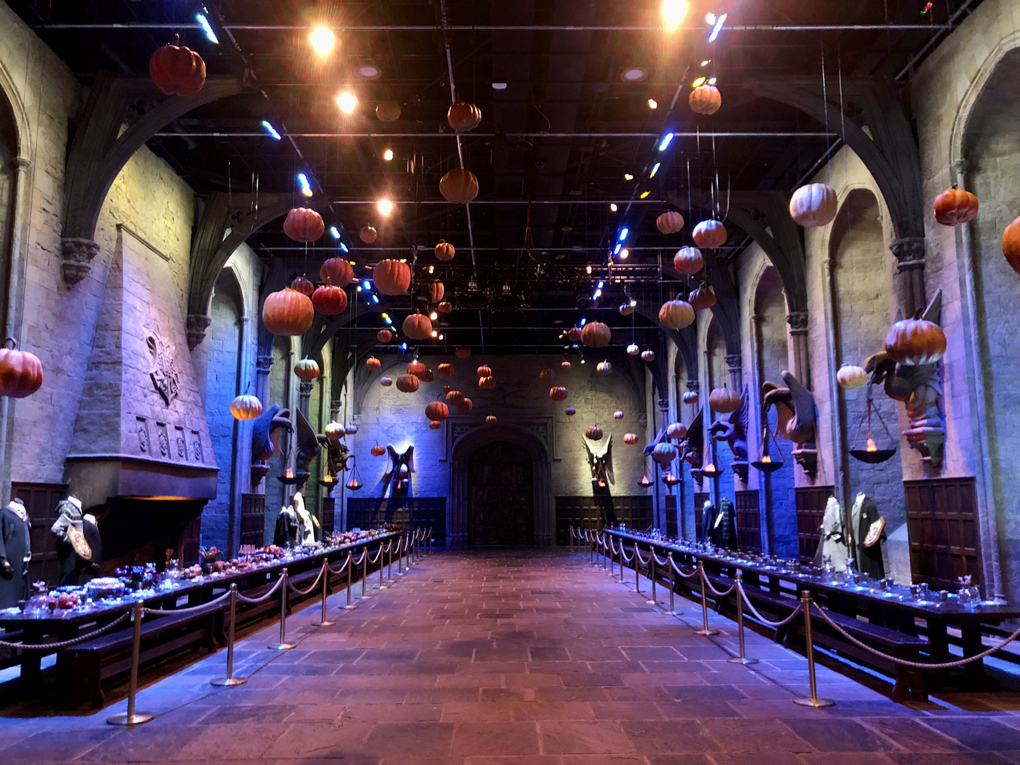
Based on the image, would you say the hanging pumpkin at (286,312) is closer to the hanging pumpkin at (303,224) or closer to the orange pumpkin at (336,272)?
the hanging pumpkin at (303,224)

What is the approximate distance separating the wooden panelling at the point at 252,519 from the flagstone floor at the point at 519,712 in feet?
24.3

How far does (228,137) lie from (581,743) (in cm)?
1075

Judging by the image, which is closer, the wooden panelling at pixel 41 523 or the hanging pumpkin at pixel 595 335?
the wooden panelling at pixel 41 523

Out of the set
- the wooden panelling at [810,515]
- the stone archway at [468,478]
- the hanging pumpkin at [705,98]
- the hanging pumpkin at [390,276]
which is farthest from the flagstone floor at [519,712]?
the stone archway at [468,478]

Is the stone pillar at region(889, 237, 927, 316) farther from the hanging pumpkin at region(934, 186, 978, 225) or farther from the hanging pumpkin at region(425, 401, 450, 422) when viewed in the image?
the hanging pumpkin at region(425, 401, 450, 422)

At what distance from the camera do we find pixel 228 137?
12.0m

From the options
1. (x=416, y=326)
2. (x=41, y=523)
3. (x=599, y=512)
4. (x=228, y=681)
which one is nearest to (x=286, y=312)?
(x=416, y=326)

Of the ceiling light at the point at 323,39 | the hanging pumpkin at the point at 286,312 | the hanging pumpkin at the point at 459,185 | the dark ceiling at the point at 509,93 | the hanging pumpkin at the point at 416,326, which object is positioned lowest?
the hanging pumpkin at the point at 286,312

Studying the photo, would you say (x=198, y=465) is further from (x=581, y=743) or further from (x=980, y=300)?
(x=980, y=300)

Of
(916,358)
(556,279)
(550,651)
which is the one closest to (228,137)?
(556,279)

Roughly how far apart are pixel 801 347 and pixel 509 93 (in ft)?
23.6

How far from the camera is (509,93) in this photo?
10070mm

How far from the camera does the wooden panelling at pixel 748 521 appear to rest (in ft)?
51.2

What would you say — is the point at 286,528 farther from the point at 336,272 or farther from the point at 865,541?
the point at 865,541
